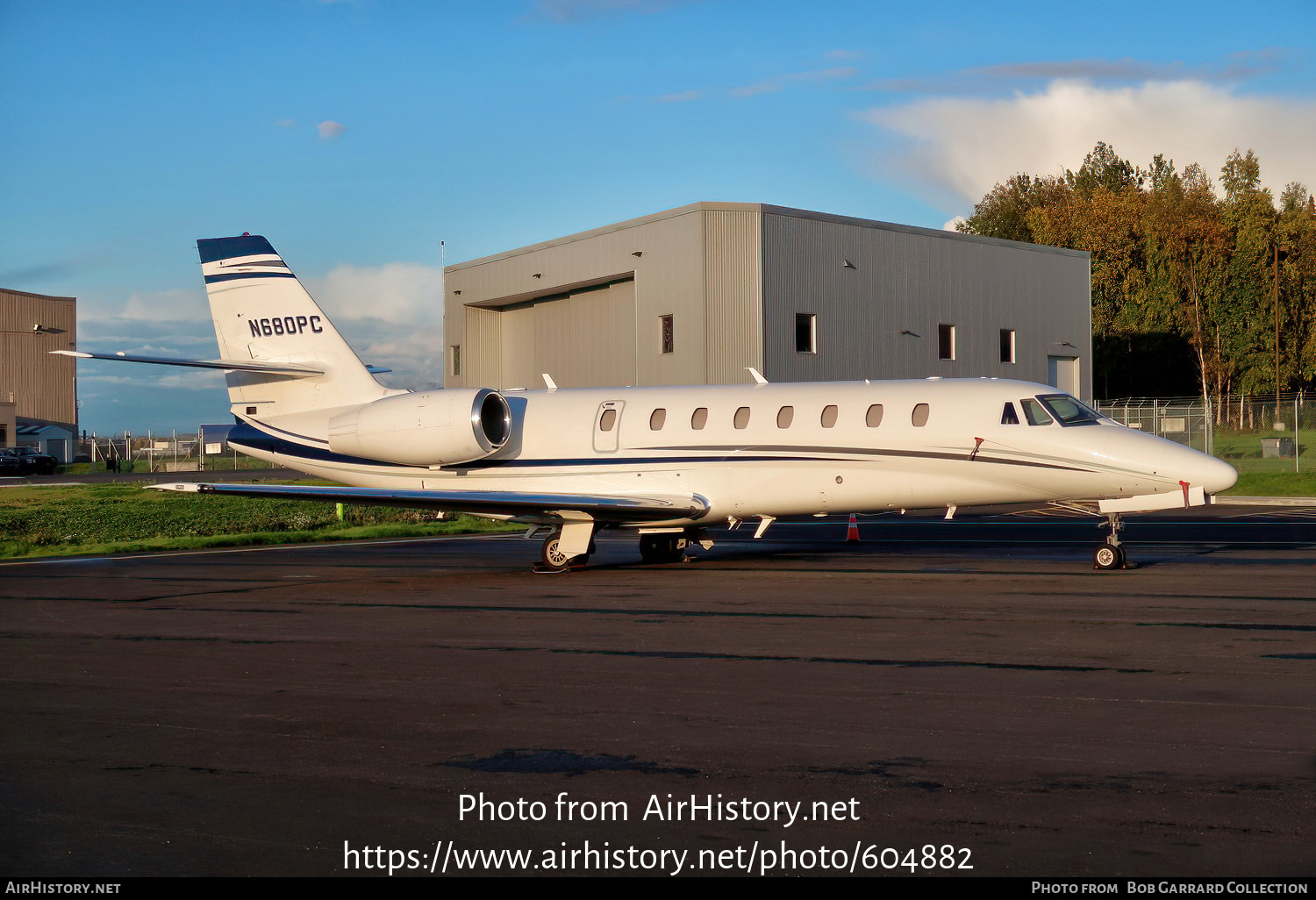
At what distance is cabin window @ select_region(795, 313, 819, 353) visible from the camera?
37688mm

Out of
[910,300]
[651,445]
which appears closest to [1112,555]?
[651,445]

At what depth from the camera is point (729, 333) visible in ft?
119

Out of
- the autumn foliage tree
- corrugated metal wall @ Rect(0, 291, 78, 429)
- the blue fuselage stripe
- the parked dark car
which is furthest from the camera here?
corrugated metal wall @ Rect(0, 291, 78, 429)

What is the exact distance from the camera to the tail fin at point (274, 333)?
2081cm

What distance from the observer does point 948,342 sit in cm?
4172

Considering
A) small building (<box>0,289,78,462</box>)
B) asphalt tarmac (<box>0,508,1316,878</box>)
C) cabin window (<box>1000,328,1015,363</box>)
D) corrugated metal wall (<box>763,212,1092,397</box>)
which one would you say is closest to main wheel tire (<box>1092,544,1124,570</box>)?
asphalt tarmac (<box>0,508,1316,878</box>)

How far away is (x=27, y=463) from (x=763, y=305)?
40.4 metres

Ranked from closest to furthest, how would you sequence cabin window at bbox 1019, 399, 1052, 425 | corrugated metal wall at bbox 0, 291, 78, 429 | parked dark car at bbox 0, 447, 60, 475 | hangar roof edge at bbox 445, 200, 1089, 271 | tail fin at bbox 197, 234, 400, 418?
cabin window at bbox 1019, 399, 1052, 425 → tail fin at bbox 197, 234, 400, 418 → hangar roof edge at bbox 445, 200, 1089, 271 → parked dark car at bbox 0, 447, 60, 475 → corrugated metal wall at bbox 0, 291, 78, 429

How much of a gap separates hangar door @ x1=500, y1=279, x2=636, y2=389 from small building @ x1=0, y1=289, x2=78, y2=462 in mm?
40964

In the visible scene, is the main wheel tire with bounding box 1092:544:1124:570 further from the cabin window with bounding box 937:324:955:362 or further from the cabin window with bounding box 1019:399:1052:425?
the cabin window with bounding box 937:324:955:362
